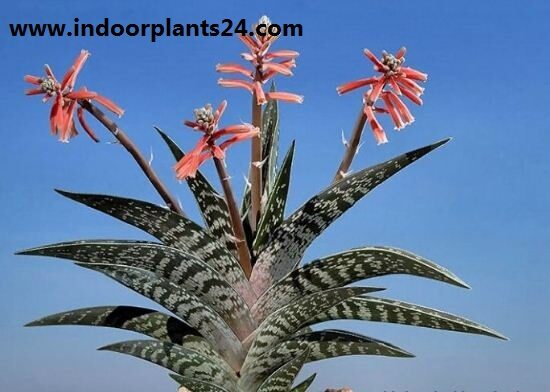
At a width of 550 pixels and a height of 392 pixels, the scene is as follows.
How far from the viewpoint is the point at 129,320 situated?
155cm

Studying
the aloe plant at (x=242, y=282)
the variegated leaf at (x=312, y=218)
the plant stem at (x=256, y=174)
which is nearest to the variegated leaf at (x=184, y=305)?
the aloe plant at (x=242, y=282)

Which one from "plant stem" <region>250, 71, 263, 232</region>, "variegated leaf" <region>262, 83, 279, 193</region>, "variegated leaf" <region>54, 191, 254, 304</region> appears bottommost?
"variegated leaf" <region>54, 191, 254, 304</region>

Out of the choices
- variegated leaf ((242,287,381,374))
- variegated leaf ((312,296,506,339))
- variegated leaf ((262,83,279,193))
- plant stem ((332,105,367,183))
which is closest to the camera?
variegated leaf ((242,287,381,374))

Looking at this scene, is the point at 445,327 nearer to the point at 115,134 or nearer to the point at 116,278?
the point at 116,278

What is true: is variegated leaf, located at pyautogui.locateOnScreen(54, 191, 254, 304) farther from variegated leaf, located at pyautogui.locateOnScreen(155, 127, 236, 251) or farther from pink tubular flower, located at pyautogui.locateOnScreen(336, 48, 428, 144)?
pink tubular flower, located at pyautogui.locateOnScreen(336, 48, 428, 144)

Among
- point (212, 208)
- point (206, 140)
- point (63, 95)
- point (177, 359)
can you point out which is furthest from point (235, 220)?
point (63, 95)

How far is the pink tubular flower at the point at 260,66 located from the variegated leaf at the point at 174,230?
0.29 m

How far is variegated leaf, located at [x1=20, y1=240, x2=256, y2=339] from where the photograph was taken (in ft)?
4.59

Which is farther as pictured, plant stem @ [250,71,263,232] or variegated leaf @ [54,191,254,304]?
plant stem @ [250,71,263,232]

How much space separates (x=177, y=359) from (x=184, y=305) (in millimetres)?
111

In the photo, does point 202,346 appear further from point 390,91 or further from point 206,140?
point 390,91

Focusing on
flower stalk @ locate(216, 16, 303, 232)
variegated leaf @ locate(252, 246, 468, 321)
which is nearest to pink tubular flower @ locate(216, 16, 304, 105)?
flower stalk @ locate(216, 16, 303, 232)

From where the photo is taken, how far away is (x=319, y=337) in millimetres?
1573

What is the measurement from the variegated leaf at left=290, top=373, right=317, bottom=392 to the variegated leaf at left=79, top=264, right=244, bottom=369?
0.13 meters
